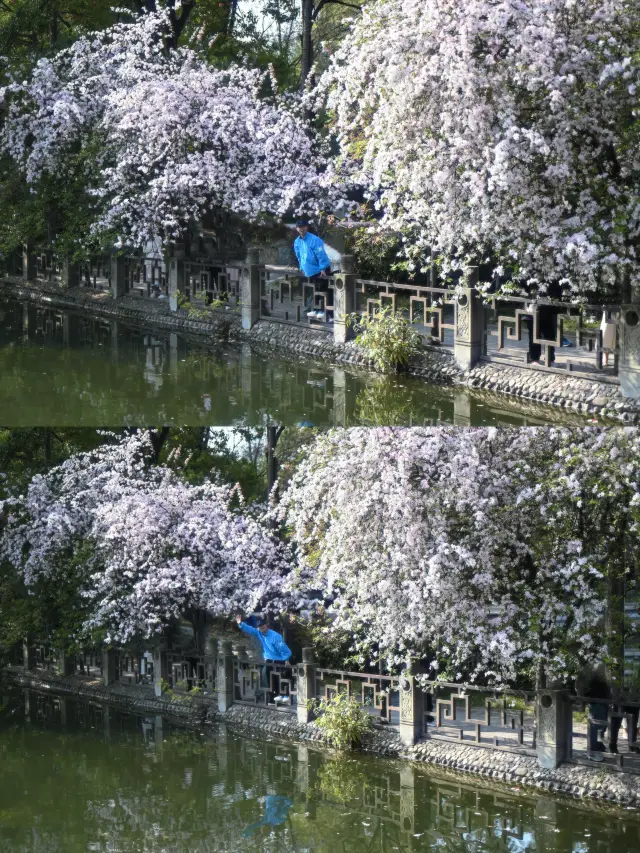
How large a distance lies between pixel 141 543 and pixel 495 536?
269 inches

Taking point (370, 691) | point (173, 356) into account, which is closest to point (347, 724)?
point (370, 691)

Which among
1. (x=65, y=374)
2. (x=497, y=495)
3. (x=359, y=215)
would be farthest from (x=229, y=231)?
(x=497, y=495)

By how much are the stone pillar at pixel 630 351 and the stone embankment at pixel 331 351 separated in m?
0.16

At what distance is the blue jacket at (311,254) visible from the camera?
20062mm

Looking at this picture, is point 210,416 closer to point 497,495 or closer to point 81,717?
point 497,495

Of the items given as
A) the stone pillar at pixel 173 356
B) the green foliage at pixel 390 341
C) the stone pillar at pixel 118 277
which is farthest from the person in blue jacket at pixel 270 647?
the stone pillar at pixel 118 277

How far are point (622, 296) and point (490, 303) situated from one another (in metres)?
2.20

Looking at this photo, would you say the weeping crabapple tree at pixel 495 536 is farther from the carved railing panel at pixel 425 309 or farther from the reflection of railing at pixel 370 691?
the carved railing panel at pixel 425 309

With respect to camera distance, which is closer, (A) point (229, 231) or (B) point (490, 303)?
(B) point (490, 303)

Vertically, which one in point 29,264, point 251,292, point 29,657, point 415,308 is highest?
point 29,264

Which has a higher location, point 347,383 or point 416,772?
point 347,383

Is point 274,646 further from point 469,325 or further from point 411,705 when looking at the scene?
point 469,325

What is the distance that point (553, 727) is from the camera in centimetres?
1460

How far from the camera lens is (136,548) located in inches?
768
